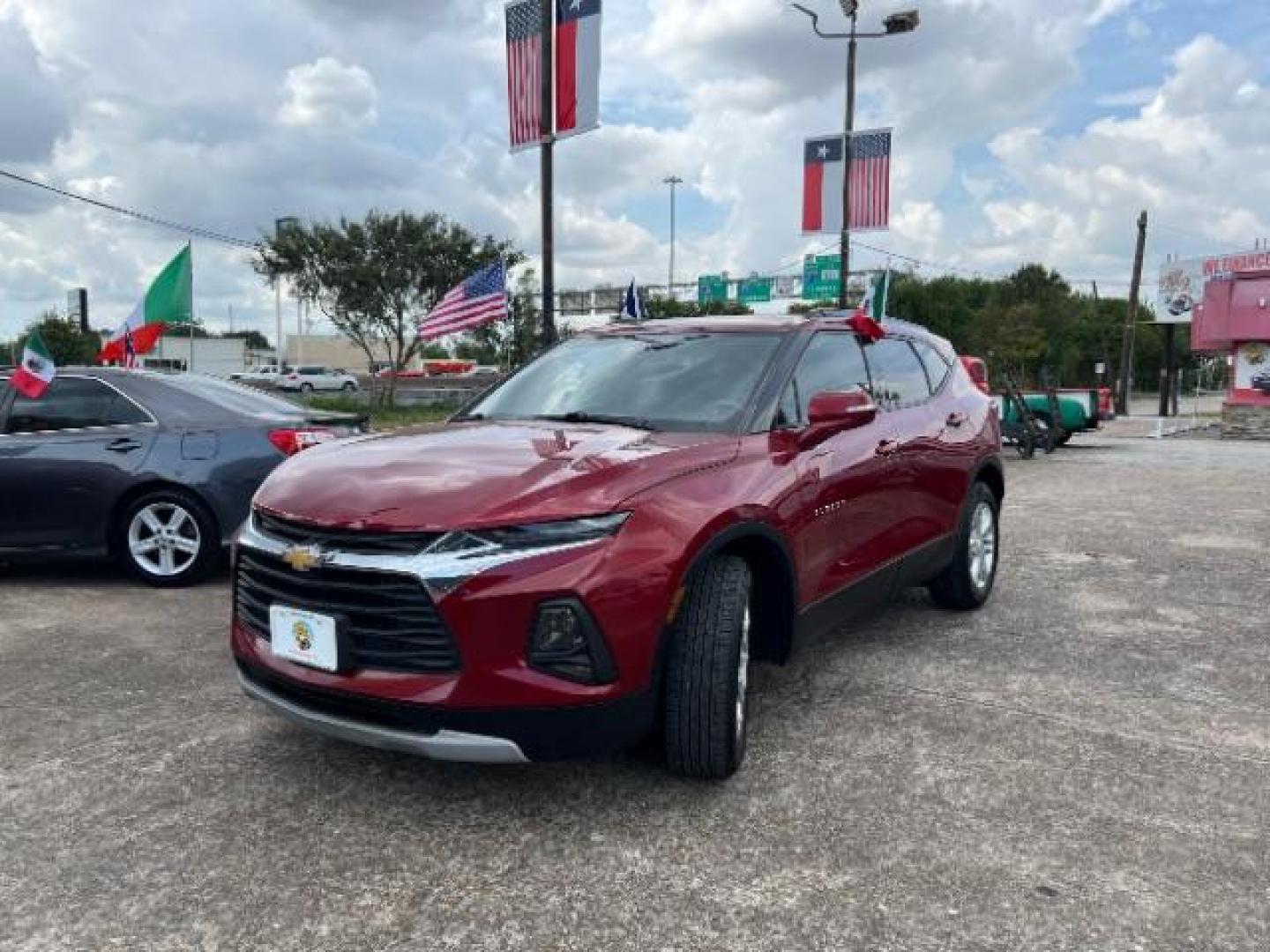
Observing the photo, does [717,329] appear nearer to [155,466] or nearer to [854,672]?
[854,672]

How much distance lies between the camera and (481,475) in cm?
303

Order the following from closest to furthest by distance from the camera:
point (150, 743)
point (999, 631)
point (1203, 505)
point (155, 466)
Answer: point (150, 743)
point (999, 631)
point (155, 466)
point (1203, 505)

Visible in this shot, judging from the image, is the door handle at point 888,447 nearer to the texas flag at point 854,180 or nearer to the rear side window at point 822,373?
the rear side window at point 822,373

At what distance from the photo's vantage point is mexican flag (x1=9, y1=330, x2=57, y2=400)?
6312 millimetres

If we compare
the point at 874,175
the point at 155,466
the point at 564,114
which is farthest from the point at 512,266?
the point at 155,466

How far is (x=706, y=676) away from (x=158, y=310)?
9793 millimetres

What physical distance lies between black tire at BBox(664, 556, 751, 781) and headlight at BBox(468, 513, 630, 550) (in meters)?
0.37

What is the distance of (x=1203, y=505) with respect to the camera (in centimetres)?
1019

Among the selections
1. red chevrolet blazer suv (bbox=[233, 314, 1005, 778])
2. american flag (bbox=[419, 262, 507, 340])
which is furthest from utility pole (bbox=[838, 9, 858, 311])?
red chevrolet blazer suv (bbox=[233, 314, 1005, 778])

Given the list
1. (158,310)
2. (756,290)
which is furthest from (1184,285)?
(158,310)

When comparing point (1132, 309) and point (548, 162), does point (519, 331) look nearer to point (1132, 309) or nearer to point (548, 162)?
point (1132, 309)

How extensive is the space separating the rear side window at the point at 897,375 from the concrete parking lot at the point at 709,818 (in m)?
1.21

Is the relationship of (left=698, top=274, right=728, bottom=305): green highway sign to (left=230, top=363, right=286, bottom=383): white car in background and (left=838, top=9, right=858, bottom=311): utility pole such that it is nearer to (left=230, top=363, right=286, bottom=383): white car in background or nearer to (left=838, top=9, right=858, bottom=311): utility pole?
(left=230, top=363, right=286, bottom=383): white car in background

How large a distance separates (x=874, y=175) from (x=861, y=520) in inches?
570
